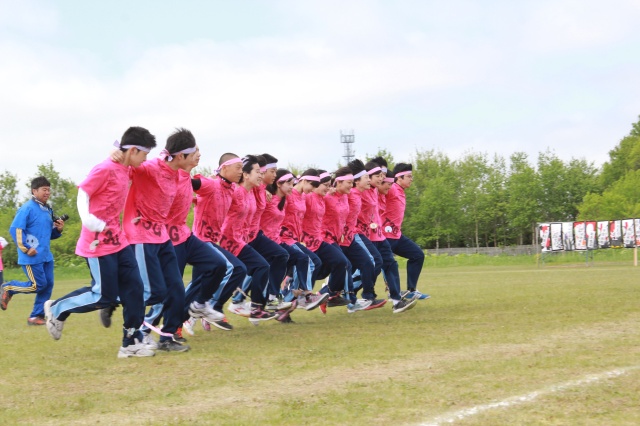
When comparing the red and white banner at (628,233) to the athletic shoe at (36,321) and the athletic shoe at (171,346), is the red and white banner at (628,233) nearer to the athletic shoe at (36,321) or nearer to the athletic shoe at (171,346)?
the athletic shoe at (36,321)

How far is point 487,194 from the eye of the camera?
229 feet

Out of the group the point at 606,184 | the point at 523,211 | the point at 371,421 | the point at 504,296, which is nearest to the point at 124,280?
the point at 371,421

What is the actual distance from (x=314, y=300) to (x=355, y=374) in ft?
18.3

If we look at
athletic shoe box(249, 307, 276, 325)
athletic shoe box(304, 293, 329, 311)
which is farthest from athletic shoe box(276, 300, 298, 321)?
athletic shoe box(304, 293, 329, 311)

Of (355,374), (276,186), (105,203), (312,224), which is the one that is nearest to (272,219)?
(276,186)

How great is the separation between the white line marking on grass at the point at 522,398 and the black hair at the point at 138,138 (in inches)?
167

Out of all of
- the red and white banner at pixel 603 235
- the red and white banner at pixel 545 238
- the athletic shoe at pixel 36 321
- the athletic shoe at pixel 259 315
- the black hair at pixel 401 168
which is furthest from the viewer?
the red and white banner at pixel 545 238

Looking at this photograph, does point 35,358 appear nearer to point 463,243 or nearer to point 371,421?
point 371,421

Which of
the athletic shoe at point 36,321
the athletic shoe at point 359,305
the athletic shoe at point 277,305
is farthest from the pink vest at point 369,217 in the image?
the athletic shoe at point 36,321

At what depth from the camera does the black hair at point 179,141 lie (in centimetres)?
817

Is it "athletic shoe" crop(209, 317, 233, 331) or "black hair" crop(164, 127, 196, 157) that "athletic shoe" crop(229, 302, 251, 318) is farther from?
"black hair" crop(164, 127, 196, 157)

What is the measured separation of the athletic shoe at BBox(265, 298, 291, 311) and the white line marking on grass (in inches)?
216

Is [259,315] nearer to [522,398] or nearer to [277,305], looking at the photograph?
[277,305]

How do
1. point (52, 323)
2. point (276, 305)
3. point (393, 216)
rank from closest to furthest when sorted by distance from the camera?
point (52, 323) < point (276, 305) < point (393, 216)
